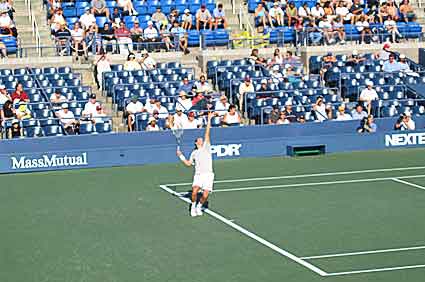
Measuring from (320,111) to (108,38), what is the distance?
7382mm

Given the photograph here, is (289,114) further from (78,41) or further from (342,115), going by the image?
(78,41)

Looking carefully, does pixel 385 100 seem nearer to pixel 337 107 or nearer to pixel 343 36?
pixel 337 107

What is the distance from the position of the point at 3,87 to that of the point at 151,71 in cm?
488

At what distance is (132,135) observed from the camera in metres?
26.9

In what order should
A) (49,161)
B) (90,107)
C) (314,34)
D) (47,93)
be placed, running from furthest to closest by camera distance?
1. (314,34)
2. (47,93)
3. (90,107)
4. (49,161)

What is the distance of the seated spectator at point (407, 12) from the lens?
120 ft

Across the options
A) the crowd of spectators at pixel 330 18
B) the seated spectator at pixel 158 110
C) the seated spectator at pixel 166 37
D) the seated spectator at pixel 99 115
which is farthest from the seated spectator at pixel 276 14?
the seated spectator at pixel 99 115

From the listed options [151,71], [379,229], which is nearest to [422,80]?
[151,71]

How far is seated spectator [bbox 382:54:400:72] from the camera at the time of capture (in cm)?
3322

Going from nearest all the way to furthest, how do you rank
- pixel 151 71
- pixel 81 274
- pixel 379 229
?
pixel 81 274, pixel 379 229, pixel 151 71

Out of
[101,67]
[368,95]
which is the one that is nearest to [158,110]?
[101,67]

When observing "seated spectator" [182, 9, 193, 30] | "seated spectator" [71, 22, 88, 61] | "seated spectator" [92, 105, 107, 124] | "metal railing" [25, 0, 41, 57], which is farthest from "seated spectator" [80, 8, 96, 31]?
"seated spectator" [92, 105, 107, 124]

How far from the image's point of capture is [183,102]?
1134 inches

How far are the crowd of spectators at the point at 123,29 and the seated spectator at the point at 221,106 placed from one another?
162 inches
